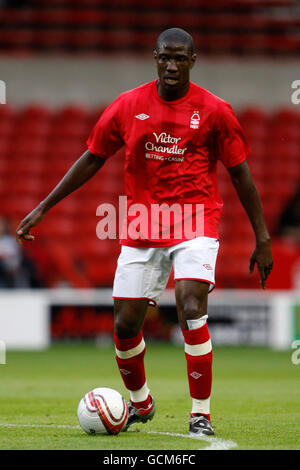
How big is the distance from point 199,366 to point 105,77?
1460cm

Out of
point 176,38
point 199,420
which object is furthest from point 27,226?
point 199,420

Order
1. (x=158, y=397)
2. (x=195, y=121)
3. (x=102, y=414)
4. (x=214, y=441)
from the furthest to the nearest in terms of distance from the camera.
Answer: (x=158, y=397), (x=195, y=121), (x=102, y=414), (x=214, y=441)

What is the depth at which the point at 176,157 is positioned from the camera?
542 centimetres

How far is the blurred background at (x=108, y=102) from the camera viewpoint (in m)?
15.4

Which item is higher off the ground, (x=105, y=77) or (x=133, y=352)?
(x=105, y=77)

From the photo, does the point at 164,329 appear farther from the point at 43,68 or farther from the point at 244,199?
the point at 244,199

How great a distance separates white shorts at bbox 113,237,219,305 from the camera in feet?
17.5

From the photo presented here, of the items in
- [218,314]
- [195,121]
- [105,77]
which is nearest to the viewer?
[195,121]

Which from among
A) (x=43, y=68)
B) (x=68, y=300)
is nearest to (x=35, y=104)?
(x=43, y=68)

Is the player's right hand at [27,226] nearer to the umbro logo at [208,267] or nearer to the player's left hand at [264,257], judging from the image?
the umbro logo at [208,267]

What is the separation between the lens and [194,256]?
17.5 feet

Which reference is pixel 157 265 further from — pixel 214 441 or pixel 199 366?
pixel 214 441

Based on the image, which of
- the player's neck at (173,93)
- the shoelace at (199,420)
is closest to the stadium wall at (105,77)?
the player's neck at (173,93)

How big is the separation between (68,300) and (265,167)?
20.4 ft
